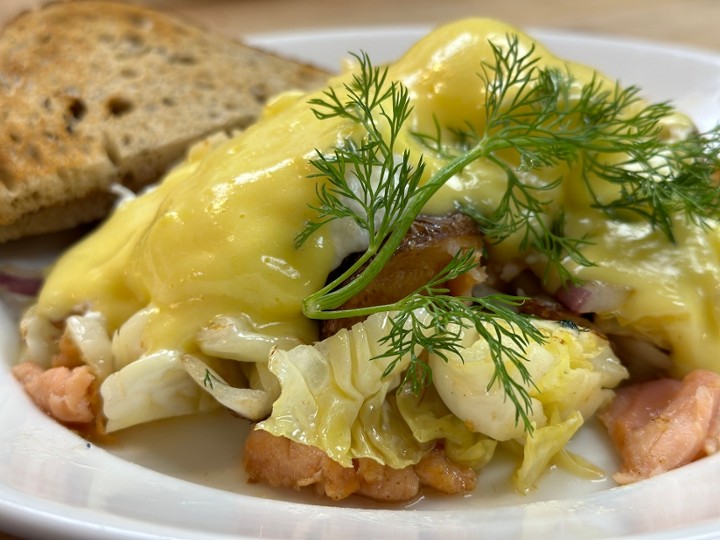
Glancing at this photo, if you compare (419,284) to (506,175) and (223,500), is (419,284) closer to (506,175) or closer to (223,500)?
(506,175)

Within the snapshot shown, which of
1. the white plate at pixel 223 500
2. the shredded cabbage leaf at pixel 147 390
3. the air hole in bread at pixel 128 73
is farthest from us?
the air hole in bread at pixel 128 73

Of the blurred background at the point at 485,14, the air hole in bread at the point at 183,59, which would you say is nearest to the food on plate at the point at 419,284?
the air hole in bread at the point at 183,59

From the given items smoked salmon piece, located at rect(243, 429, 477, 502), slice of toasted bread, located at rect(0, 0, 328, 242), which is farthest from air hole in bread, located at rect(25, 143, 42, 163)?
smoked salmon piece, located at rect(243, 429, 477, 502)

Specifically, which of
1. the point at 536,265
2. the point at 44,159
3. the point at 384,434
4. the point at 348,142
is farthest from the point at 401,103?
the point at 44,159

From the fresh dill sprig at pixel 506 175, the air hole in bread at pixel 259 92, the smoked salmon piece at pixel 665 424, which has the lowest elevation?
the smoked salmon piece at pixel 665 424

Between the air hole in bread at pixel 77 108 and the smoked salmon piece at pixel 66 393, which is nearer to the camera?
the smoked salmon piece at pixel 66 393

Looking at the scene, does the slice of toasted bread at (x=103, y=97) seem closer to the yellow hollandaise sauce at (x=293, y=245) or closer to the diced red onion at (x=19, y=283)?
the diced red onion at (x=19, y=283)

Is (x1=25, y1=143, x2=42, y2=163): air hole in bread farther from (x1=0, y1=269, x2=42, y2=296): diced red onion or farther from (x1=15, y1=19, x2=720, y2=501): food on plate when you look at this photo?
(x1=15, y1=19, x2=720, y2=501): food on plate
